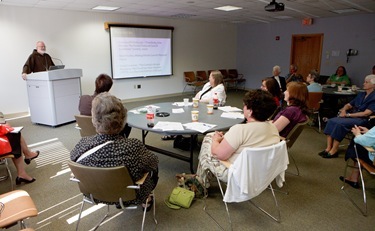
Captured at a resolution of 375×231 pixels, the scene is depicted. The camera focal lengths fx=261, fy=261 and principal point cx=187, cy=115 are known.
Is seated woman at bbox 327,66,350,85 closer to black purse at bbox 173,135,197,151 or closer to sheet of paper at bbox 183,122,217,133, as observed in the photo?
black purse at bbox 173,135,197,151

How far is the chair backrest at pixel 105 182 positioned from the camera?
162 centimetres

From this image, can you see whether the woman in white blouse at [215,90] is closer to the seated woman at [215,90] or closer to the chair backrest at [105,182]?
the seated woman at [215,90]

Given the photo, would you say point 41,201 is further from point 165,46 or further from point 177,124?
point 165,46

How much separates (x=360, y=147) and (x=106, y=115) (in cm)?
250

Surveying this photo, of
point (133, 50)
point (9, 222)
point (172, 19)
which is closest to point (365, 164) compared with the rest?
point (9, 222)

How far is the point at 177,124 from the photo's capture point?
2.85 metres

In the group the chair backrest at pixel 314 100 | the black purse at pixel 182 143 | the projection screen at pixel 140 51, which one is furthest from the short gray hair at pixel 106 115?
the projection screen at pixel 140 51

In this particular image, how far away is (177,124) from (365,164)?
6.19ft

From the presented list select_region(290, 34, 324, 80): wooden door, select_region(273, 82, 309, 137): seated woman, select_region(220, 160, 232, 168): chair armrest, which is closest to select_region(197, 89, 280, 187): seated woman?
select_region(220, 160, 232, 168): chair armrest

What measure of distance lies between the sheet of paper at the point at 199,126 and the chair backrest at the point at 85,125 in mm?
1042

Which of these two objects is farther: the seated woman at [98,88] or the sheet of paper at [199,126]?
the seated woman at [98,88]

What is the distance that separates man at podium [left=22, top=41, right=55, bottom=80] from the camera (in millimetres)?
5571

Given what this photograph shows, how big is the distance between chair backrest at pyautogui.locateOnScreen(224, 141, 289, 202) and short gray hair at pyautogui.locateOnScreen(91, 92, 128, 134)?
91 centimetres

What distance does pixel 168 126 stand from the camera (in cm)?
277
